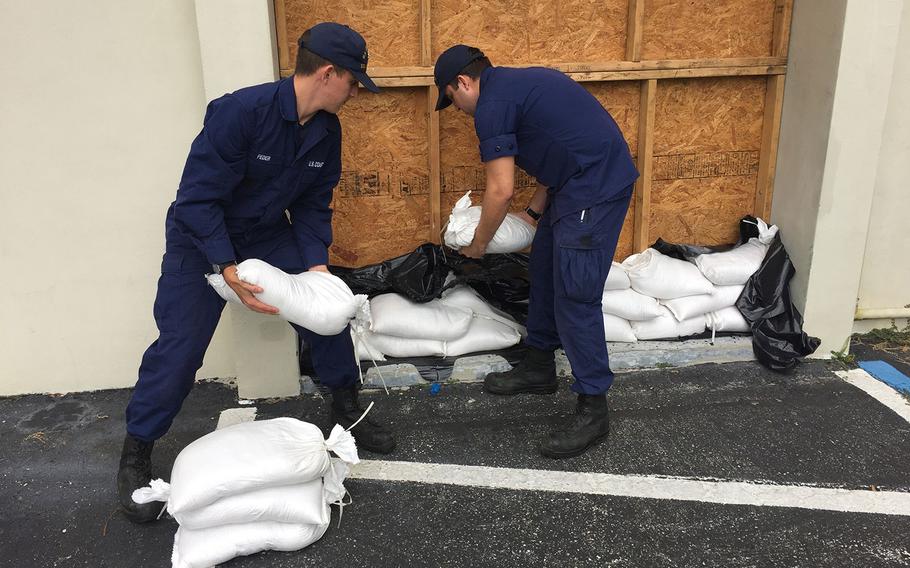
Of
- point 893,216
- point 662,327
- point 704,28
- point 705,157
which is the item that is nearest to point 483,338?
point 662,327

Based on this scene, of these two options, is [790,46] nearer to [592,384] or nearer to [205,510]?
[592,384]

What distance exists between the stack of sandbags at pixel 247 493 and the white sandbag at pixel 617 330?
6.37ft

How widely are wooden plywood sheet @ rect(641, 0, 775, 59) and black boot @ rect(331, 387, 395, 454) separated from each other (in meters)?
2.71

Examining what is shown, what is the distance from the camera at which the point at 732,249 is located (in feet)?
14.0

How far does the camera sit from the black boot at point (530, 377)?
3.69m

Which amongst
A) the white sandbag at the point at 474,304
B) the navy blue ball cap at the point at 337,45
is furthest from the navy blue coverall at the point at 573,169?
the white sandbag at the point at 474,304

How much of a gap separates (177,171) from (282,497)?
1.97 metres

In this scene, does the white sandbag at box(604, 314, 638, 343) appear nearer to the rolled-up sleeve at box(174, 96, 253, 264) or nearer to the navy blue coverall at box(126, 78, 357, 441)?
the navy blue coverall at box(126, 78, 357, 441)

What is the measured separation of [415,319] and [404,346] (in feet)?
0.59

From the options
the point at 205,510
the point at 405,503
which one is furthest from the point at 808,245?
the point at 205,510

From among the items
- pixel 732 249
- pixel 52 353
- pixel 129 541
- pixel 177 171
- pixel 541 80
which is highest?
pixel 541 80

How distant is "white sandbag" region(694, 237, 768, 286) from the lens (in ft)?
13.1

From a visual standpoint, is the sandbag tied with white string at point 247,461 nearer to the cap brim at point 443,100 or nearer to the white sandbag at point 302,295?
the white sandbag at point 302,295

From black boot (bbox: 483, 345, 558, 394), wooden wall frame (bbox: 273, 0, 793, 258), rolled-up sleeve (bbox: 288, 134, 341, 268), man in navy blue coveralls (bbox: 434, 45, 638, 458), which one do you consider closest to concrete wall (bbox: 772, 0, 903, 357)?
wooden wall frame (bbox: 273, 0, 793, 258)
